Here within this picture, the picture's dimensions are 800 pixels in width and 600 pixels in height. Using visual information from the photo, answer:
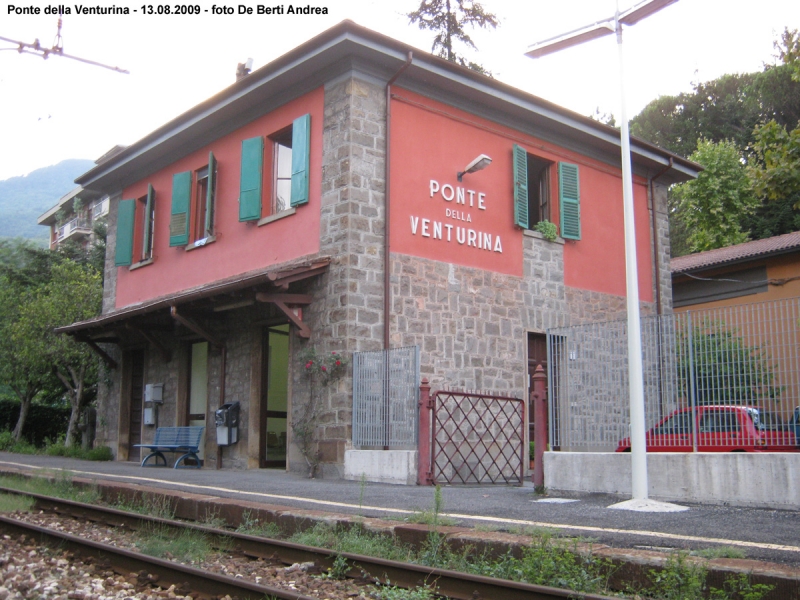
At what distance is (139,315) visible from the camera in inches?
597

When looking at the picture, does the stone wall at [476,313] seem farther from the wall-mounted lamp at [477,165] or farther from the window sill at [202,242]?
the window sill at [202,242]

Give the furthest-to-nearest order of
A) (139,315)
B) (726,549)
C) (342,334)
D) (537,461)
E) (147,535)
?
1. (139,315)
2. (342,334)
3. (537,461)
4. (147,535)
5. (726,549)

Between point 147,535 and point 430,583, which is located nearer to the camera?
point 430,583

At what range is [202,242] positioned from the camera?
15547mm

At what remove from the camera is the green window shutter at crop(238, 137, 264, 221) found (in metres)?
14.0

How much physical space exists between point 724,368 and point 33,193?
6992 inches

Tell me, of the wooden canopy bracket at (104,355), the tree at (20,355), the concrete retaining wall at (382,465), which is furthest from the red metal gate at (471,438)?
the tree at (20,355)

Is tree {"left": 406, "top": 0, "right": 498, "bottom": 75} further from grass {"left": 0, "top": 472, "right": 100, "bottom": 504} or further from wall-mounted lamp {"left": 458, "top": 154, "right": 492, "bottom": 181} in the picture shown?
grass {"left": 0, "top": 472, "right": 100, "bottom": 504}

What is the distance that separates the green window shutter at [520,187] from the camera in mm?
14766

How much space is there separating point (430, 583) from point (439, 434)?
7301 millimetres

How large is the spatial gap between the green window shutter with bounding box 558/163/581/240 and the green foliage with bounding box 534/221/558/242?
26cm

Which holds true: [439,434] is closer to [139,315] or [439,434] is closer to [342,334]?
[342,334]

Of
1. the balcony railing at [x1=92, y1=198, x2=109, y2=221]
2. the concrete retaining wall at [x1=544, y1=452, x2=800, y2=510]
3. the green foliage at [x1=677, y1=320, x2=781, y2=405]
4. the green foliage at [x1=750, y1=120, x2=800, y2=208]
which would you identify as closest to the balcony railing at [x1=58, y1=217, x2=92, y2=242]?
the balcony railing at [x1=92, y1=198, x2=109, y2=221]

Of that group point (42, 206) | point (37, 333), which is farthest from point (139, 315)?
point (42, 206)
